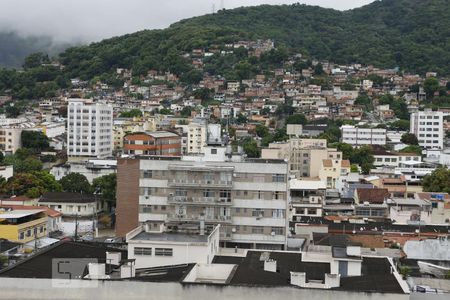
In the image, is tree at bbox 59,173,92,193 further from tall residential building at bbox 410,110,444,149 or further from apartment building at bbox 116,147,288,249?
tall residential building at bbox 410,110,444,149

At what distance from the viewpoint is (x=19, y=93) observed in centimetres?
11675

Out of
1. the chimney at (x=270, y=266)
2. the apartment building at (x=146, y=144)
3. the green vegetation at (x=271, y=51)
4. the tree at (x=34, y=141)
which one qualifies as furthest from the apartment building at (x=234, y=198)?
the green vegetation at (x=271, y=51)

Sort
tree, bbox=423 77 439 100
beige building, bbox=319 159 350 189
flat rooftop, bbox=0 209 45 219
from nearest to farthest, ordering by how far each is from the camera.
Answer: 1. flat rooftop, bbox=0 209 45 219
2. beige building, bbox=319 159 350 189
3. tree, bbox=423 77 439 100

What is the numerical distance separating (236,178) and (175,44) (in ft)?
346

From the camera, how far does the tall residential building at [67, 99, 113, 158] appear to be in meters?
67.5

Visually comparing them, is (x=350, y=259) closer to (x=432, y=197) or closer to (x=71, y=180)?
(x=432, y=197)

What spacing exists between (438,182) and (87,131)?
31037 millimetres

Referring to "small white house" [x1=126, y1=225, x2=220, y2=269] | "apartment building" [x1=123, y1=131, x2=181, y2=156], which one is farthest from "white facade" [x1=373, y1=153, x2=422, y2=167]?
"small white house" [x1=126, y1=225, x2=220, y2=269]

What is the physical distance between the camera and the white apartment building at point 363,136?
74750 mm

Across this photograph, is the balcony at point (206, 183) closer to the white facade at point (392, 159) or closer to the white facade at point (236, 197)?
the white facade at point (236, 197)

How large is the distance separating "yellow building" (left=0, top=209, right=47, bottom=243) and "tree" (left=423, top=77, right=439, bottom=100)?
77.8 metres

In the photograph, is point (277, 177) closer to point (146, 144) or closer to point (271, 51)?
point (146, 144)

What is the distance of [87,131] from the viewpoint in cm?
6750

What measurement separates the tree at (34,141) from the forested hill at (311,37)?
51.4 meters
